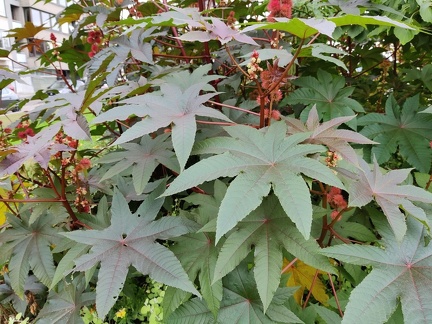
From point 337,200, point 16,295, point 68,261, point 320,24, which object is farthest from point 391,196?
point 16,295

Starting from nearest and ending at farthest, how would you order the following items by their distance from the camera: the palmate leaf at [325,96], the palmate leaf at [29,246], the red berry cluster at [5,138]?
1. the palmate leaf at [29,246]
2. the red berry cluster at [5,138]
3. the palmate leaf at [325,96]

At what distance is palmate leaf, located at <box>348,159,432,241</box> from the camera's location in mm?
768

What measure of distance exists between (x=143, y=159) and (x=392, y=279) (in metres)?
0.73

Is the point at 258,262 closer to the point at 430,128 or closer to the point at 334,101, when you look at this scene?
the point at 334,101

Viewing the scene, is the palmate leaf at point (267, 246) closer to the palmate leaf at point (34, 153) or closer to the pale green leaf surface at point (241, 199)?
the pale green leaf surface at point (241, 199)

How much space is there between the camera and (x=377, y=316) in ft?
2.38

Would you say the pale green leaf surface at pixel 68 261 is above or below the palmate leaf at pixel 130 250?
below

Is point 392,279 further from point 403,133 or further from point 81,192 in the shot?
point 81,192

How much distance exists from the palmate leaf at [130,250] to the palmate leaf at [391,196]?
412mm

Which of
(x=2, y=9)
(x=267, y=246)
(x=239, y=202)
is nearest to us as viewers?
(x=239, y=202)

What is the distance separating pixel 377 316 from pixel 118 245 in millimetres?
607

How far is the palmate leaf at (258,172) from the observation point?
68 centimetres

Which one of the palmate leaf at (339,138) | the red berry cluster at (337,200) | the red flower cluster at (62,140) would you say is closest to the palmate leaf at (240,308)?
the red berry cluster at (337,200)

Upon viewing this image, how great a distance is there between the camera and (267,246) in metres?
0.82
